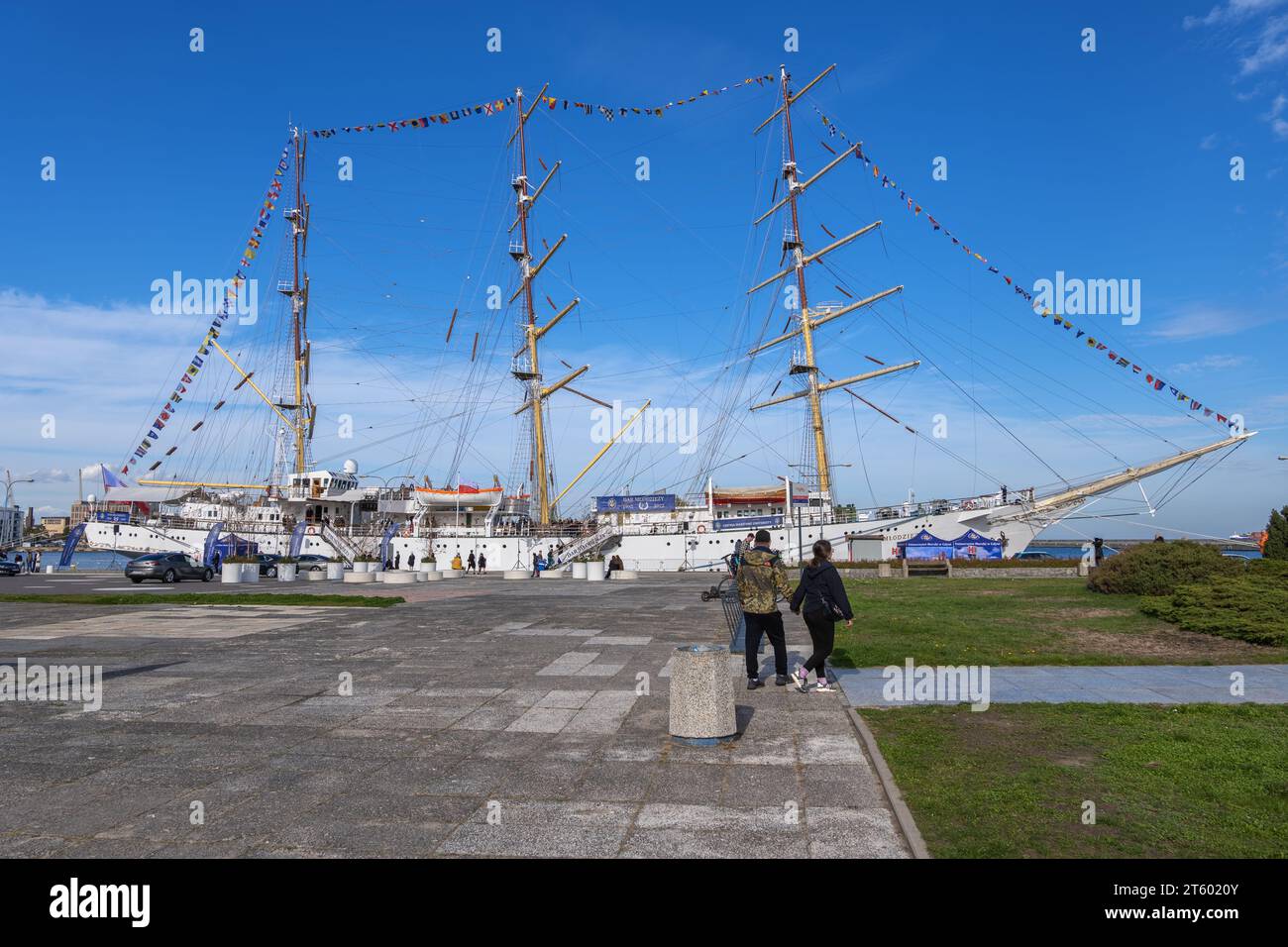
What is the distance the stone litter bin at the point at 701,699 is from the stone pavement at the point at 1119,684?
82.3 inches

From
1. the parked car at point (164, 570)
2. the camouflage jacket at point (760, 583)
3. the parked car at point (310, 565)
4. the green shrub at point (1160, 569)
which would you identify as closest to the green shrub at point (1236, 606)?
the green shrub at point (1160, 569)

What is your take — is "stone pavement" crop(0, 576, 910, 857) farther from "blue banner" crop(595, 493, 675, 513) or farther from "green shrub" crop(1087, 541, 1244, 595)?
"blue banner" crop(595, 493, 675, 513)

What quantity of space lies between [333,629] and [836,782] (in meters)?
12.0

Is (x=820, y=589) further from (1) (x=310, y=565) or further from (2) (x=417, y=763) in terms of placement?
(1) (x=310, y=565)

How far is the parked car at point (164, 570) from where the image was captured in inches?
1240

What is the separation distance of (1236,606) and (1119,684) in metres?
5.58

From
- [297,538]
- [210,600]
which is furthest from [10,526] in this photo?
[210,600]

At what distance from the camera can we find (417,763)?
21.3ft

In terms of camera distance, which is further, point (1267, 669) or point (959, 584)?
point (959, 584)

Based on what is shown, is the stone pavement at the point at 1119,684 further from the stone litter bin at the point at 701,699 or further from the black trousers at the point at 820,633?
the stone litter bin at the point at 701,699
